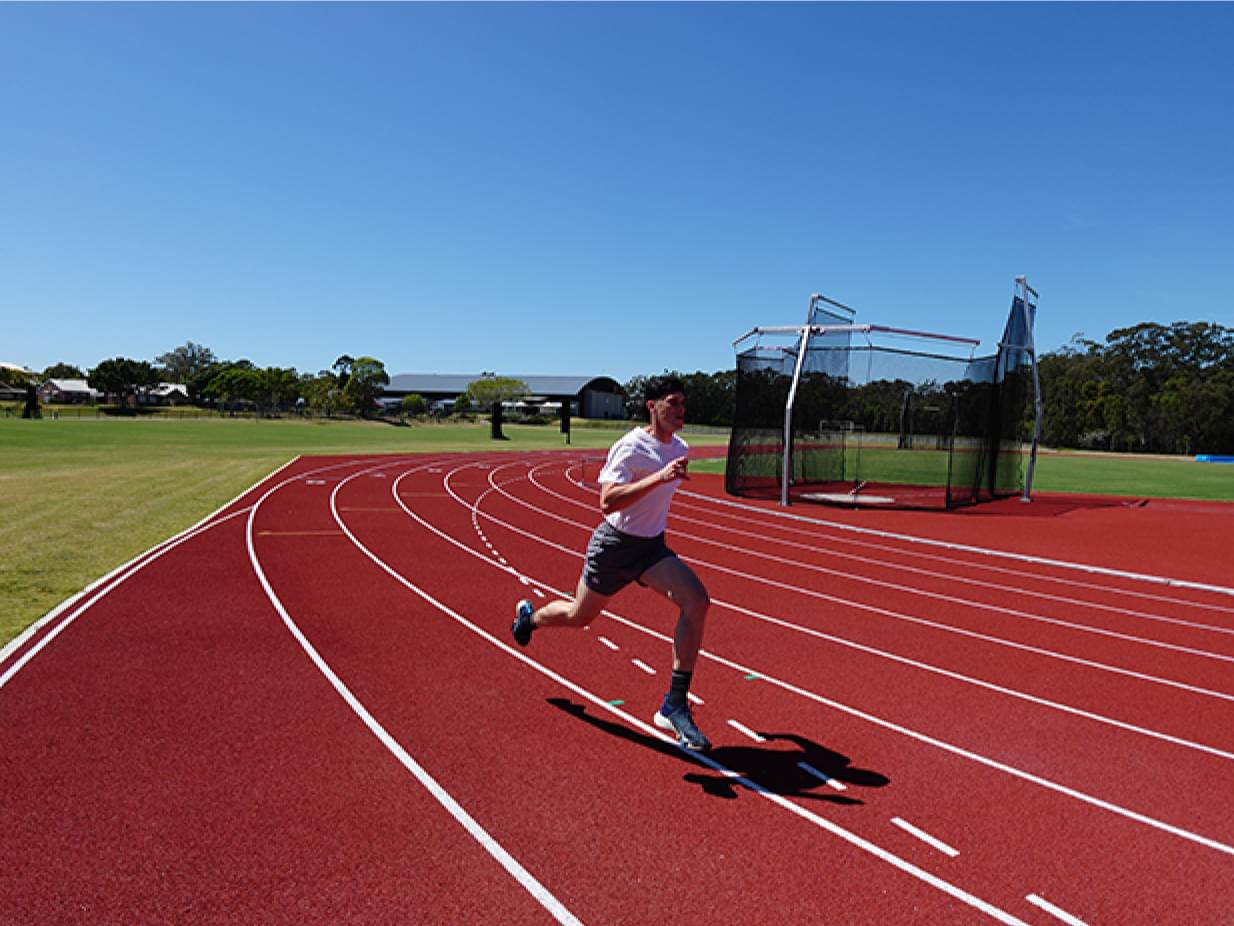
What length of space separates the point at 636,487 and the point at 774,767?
1765 mm

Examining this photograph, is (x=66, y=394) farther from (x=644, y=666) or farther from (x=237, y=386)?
(x=644, y=666)

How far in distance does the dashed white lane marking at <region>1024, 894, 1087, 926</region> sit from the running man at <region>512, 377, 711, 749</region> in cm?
182

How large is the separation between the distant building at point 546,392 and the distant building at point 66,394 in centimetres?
4371

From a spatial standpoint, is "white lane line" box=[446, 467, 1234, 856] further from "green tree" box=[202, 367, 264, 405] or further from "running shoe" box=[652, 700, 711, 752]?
"green tree" box=[202, 367, 264, 405]

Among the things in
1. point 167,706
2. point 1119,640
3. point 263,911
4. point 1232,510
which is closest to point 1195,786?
point 1119,640

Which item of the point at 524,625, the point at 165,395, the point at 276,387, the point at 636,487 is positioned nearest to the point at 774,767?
the point at 636,487

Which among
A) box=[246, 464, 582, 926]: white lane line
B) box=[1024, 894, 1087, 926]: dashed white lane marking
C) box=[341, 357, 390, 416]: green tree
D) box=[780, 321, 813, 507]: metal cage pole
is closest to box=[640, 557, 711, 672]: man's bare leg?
box=[246, 464, 582, 926]: white lane line

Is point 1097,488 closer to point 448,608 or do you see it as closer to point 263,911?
point 448,608

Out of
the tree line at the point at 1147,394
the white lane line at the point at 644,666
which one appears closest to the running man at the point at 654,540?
the white lane line at the point at 644,666

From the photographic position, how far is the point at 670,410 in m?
4.60

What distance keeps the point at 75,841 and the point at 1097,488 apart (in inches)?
1083

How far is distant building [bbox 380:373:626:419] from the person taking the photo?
124688 mm

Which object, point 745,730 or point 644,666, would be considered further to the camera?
point 644,666

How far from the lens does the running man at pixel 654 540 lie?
461 cm
